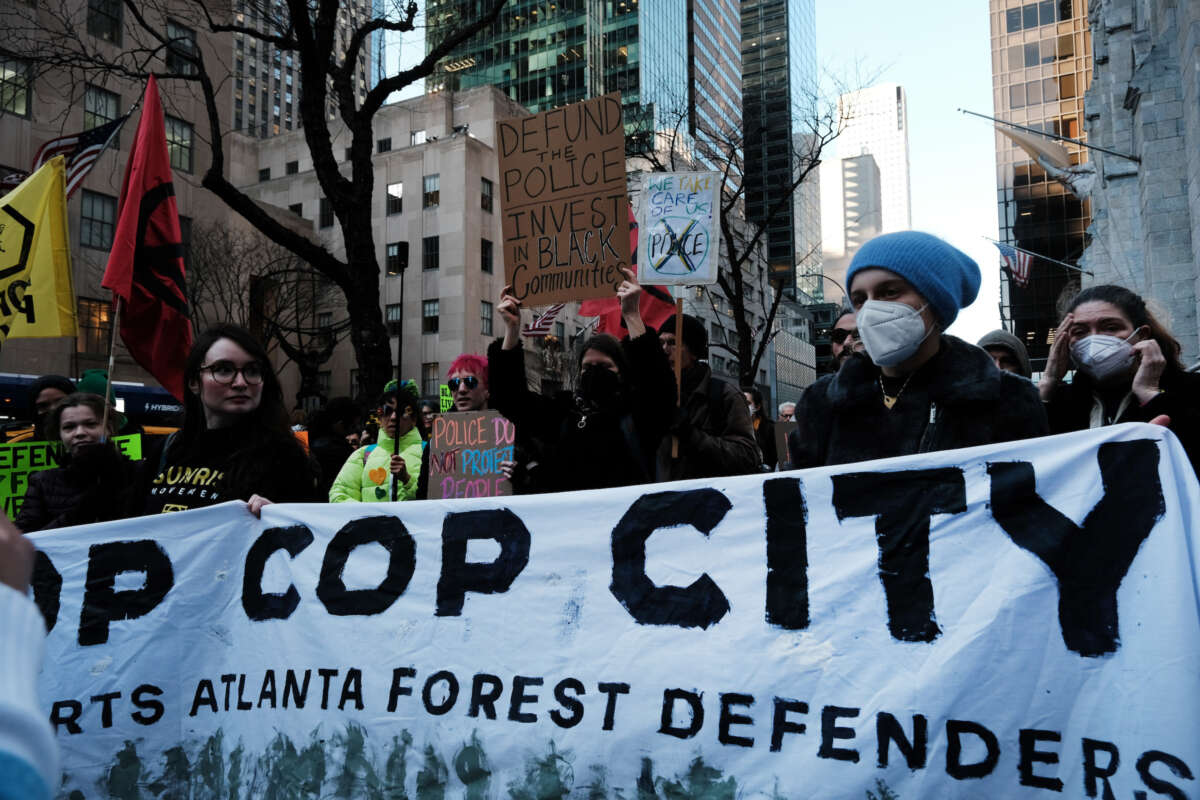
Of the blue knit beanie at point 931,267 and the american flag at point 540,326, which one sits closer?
the blue knit beanie at point 931,267

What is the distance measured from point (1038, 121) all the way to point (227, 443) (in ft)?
244

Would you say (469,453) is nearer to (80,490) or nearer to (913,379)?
(80,490)

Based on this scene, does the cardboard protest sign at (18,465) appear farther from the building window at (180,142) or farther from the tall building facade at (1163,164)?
the building window at (180,142)

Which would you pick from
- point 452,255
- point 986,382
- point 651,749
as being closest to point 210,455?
point 651,749

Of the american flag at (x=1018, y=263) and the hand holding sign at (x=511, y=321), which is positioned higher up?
the american flag at (x=1018, y=263)

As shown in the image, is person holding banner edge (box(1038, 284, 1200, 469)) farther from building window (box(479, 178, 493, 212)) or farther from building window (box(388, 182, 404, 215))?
building window (box(388, 182, 404, 215))

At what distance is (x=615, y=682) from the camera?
2479 mm

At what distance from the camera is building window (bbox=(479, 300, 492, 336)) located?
141 ft

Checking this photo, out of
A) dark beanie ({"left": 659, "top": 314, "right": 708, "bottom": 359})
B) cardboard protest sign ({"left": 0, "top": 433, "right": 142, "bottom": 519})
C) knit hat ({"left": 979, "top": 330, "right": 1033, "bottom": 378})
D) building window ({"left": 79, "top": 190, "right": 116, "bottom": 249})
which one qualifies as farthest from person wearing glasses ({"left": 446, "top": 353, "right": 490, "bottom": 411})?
building window ({"left": 79, "top": 190, "right": 116, "bottom": 249})

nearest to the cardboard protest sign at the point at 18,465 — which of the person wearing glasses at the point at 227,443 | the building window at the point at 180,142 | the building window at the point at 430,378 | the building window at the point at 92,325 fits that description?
the person wearing glasses at the point at 227,443

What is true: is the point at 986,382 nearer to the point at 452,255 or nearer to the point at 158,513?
the point at 158,513

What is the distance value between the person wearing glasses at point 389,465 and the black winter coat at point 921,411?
3.58 meters

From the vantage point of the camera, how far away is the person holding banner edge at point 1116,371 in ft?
9.87

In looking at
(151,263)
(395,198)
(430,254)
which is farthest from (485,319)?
(151,263)
